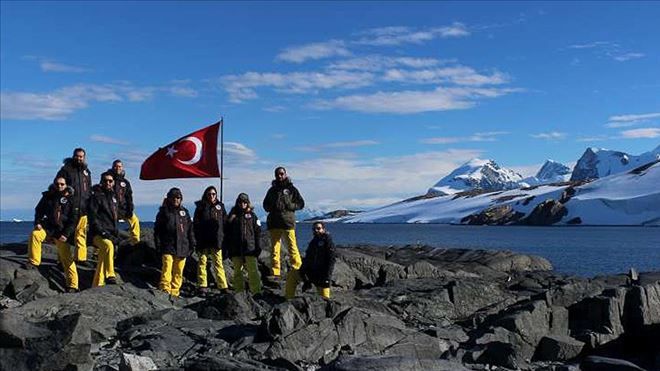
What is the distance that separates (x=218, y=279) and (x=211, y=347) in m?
6.01

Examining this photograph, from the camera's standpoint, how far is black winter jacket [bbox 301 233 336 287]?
18.4 meters

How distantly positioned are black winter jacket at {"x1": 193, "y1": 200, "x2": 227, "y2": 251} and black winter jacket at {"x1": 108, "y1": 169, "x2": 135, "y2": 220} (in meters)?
2.17

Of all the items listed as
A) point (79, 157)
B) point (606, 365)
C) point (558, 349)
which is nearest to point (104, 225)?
point (79, 157)

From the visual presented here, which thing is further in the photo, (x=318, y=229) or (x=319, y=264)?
(x=318, y=229)

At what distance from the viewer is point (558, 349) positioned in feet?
55.9

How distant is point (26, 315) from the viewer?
618 inches

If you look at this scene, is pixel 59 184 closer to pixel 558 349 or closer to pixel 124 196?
pixel 124 196

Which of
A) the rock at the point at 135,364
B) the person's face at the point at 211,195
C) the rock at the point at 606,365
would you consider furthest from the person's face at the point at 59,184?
the rock at the point at 606,365

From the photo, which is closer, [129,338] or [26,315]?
[129,338]

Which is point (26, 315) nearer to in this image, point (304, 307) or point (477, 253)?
point (304, 307)

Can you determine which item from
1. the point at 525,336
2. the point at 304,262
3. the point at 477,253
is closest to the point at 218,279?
the point at 304,262

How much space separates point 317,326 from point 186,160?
9.26m

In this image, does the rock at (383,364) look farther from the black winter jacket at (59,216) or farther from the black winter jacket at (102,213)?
the black winter jacket at (59,216)

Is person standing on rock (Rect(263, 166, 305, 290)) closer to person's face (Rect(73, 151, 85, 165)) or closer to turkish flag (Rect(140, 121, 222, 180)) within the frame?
turkish flag (Rect(140, 121, 222, 180))
